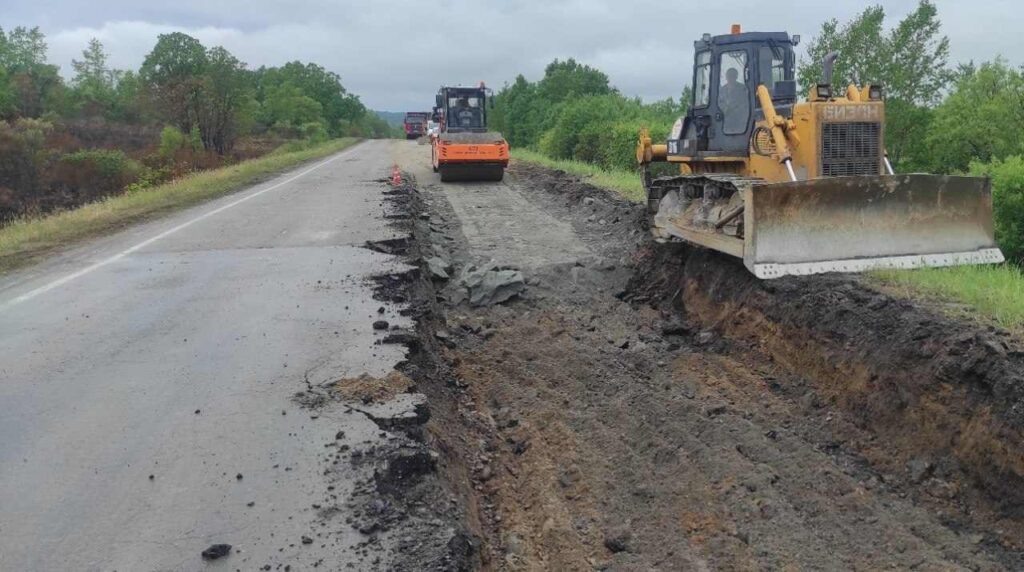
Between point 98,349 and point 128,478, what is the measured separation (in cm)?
261

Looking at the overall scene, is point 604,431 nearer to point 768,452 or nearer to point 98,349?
point 768,452

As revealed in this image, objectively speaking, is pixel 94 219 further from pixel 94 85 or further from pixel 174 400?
pixel 94 85

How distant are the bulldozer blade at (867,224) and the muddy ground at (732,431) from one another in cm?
41

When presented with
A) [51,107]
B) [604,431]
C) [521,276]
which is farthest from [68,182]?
[604,431]

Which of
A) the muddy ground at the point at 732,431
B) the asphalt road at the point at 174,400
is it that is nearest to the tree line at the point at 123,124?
the asphalt road at the point at 174,400

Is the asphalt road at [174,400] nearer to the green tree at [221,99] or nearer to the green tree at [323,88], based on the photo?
the green tree at [221,99]

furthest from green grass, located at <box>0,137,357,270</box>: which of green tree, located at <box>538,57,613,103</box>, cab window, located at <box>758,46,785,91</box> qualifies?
green tree, located at <box>538,57,613,103</box>

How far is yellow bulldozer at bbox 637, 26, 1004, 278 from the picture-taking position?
751 centimetres

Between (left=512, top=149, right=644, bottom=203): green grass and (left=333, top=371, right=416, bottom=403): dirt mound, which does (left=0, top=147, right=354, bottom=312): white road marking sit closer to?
(left=333, top=371, right=416, bottom=403): dirt mound

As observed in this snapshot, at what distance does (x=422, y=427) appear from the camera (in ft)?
15.5

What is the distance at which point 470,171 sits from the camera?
870 inches

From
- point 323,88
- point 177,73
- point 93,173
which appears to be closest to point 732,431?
point 93,173

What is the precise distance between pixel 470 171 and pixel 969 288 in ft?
55.3

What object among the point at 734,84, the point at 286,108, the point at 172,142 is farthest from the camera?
the point at 286,108
